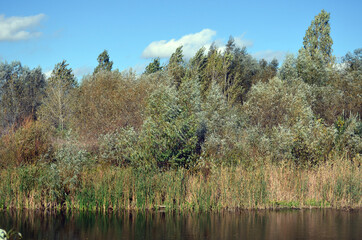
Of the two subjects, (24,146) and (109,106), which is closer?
(24,146)

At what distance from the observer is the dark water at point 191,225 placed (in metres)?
14.0

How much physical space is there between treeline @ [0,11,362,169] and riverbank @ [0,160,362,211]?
2.19 metres

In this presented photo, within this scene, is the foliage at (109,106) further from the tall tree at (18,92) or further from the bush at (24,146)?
the tall tree at (18,92)

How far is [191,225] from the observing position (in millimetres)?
15297

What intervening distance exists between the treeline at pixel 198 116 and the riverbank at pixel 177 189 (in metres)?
2.19

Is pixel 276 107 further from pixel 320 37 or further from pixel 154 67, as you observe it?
pixel 154 67

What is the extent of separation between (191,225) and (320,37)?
46.8 metres

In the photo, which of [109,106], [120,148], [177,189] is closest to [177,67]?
[109,106]

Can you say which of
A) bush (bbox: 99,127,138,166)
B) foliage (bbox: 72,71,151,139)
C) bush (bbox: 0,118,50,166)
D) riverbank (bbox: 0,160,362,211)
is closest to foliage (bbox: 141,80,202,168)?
bush (bbox: 99,127,138,166)

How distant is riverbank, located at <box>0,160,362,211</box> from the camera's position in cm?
1734

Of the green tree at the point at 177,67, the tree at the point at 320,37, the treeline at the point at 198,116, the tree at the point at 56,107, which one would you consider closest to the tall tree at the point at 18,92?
the treeline at the point at 198,116

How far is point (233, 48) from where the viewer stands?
195 ft

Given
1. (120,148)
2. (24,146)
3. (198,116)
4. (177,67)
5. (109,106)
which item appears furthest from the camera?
(177,67)

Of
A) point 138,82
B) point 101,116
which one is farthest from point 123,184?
point 138,82
